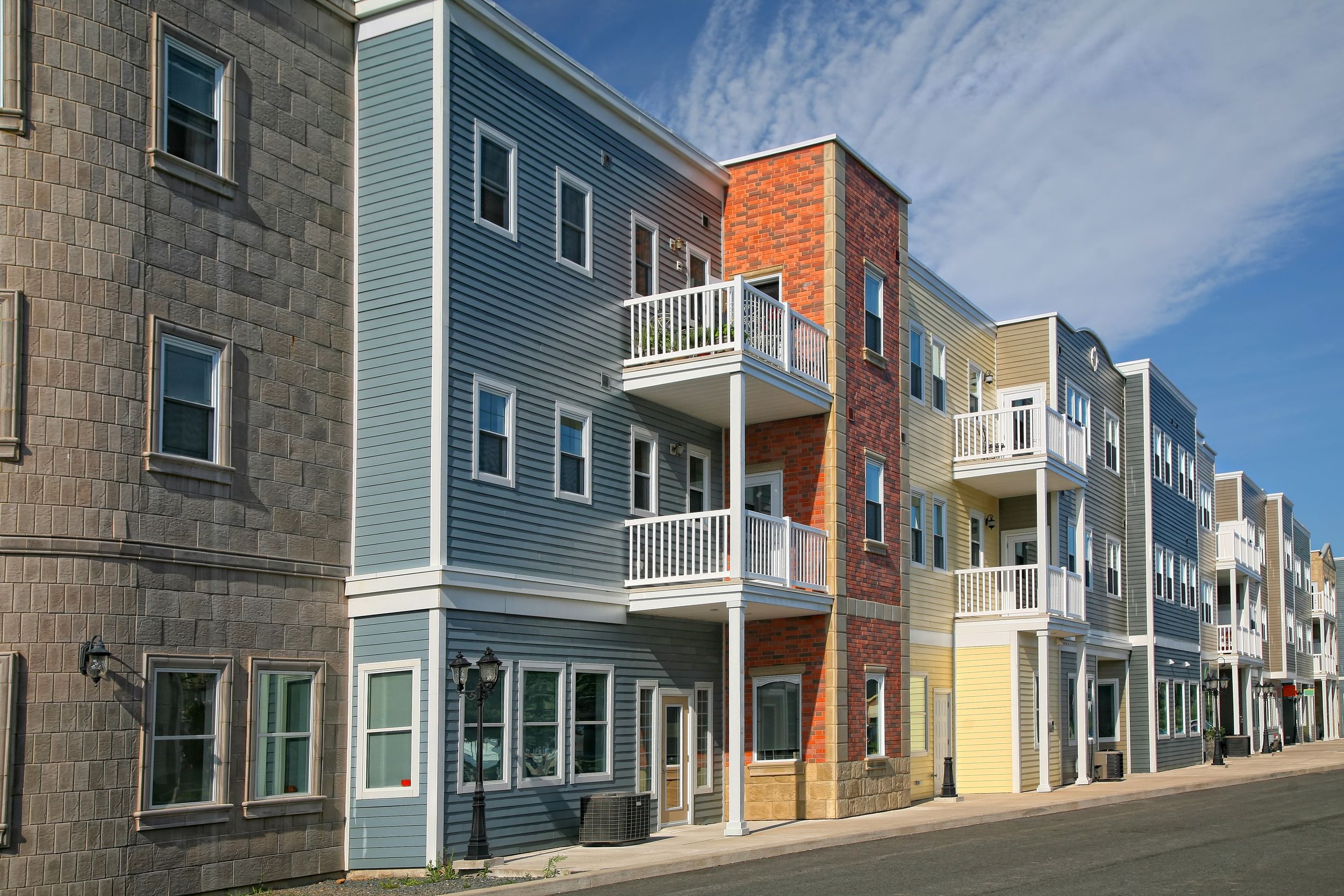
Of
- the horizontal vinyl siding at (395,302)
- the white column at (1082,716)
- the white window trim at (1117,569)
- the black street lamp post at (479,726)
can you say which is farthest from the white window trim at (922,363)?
the black street lamp post at (479,726)

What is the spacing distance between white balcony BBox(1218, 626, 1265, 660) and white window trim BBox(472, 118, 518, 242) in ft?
129

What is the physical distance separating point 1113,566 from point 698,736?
1964cm

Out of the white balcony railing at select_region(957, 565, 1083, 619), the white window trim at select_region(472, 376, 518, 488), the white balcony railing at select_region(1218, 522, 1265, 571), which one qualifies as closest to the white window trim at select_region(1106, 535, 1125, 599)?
the white balcony railing at select_region(957, 565, 1083, 619)

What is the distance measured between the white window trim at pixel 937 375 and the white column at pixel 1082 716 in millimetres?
6395

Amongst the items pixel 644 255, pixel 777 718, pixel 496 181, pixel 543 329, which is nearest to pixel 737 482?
pixel 543 329

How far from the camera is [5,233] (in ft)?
45.9

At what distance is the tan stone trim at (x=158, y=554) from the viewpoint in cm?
1374

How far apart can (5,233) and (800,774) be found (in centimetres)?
1468

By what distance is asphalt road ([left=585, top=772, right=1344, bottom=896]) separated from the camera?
13672 millimetres

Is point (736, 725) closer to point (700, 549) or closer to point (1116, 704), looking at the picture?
point (700, 549)

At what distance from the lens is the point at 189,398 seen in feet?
50.9

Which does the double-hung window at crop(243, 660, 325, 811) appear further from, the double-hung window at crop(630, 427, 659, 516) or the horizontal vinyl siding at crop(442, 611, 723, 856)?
the double-hung window at crop(630, 427, 659, 516)

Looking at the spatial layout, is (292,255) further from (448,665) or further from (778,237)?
(778,237)

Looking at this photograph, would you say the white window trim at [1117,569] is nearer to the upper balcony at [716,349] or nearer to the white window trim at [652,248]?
the upper balcony at [716,349]
